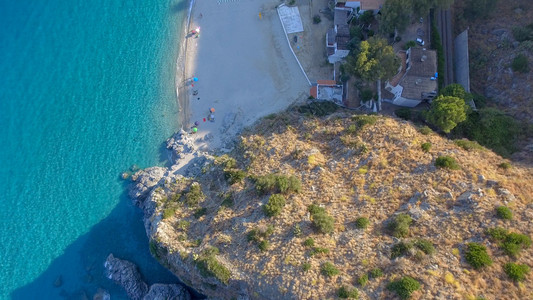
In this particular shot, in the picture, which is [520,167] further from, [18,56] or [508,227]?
[18,56]

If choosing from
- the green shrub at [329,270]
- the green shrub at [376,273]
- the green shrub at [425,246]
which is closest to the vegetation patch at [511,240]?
the green shrub at [425,246]

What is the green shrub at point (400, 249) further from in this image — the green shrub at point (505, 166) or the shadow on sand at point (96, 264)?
the shadow on sand at point (96, 264)

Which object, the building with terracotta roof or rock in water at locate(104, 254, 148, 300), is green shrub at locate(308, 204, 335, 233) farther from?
rock in water at locate(104, 254, 148, 300)

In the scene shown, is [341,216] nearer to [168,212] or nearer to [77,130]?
[168,212]

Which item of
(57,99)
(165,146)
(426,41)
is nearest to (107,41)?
(57,99)

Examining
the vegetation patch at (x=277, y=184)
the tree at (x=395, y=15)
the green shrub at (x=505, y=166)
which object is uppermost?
the tree at (x=395, y=15)

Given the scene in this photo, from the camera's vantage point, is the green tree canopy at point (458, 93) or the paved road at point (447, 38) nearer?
the green tree canopy at point (458, 93)
